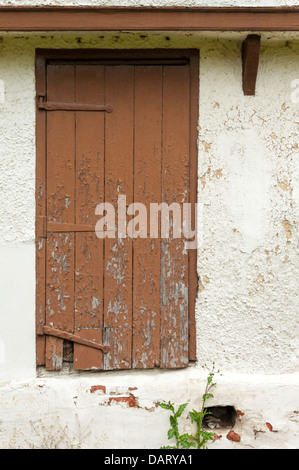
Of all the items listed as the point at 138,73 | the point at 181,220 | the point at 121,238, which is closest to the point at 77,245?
the point at 121,238

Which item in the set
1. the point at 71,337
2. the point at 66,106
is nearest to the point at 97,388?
the point at 71,337

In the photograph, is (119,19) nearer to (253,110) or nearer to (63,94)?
(63,94)

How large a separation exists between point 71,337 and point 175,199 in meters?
1.13

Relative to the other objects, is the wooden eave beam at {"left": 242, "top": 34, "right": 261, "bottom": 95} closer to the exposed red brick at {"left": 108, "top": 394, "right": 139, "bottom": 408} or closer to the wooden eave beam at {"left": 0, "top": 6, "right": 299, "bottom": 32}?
the wooden eave beam at {"left": 0, "top": 6, "right": 299, "bottom": 32}

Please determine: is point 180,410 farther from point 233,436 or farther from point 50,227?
point 50,227

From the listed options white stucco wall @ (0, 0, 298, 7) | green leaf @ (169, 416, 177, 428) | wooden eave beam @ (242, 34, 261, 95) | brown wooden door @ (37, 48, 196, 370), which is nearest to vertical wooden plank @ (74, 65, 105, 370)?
brown wooden door @ (37, 48, 196, 370)

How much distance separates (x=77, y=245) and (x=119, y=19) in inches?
55.1

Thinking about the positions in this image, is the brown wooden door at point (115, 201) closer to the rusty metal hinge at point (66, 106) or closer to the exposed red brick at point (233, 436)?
the rusty metal hinge at point (66, 106)

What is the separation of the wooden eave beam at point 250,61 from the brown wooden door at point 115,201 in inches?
14.1

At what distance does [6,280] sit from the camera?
2885 mm

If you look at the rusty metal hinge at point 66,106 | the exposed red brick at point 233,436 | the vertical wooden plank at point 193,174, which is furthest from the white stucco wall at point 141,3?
the exposed red brick at point 233,436

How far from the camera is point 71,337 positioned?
2.90 metres

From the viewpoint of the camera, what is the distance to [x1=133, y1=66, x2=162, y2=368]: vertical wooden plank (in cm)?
288

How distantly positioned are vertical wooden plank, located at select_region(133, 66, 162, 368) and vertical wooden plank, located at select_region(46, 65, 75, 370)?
42 centimetres
